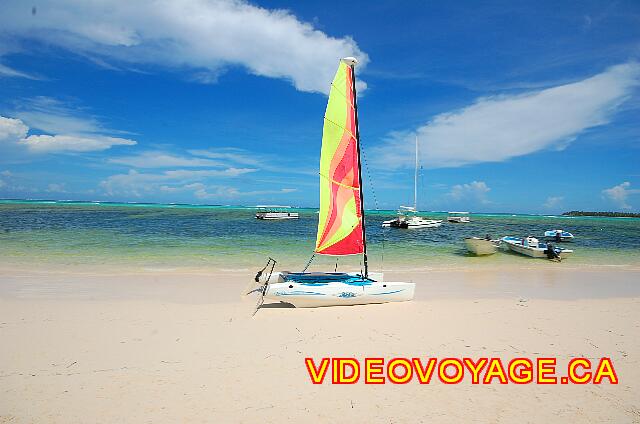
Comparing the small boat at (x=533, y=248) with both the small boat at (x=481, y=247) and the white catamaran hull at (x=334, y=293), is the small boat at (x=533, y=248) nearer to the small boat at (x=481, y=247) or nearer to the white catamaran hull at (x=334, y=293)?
the small boat at (x=481, y=247)

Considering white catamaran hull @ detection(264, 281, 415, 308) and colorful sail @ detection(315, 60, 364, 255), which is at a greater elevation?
colorful sail @ detection(315, 60, 364, 255)

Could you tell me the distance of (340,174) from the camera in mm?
14008

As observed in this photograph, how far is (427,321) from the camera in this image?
36.3 feet

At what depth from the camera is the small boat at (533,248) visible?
2859cm

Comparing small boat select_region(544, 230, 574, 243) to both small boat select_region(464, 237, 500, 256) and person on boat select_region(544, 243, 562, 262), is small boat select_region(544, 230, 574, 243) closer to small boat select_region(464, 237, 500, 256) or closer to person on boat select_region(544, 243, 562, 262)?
person on boat select_region(544, 243, 562, 262)

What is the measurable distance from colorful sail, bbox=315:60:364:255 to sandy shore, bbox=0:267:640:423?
114 inches

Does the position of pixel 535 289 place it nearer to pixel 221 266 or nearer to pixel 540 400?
pixel 540 400

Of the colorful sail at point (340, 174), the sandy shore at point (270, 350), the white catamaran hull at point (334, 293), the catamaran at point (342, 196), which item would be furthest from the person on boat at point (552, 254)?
the colorful sail at point (340, 174)

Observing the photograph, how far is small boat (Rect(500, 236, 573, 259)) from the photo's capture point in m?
28.6

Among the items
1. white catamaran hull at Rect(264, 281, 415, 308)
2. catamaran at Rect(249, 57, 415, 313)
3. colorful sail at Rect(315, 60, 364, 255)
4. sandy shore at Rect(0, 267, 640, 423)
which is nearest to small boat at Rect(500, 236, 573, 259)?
sandy shore at Rect(0, 267, 640, 423)

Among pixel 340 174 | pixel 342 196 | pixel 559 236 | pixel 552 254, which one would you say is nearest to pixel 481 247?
pixel 552 254

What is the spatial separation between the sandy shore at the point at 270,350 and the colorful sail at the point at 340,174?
289 centimetres

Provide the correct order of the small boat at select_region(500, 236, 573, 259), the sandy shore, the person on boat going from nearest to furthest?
the sandy shore
the person on boat
the small boat at select_region(500, 236, 573, 259)

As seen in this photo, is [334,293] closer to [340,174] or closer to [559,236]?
[340,174]
